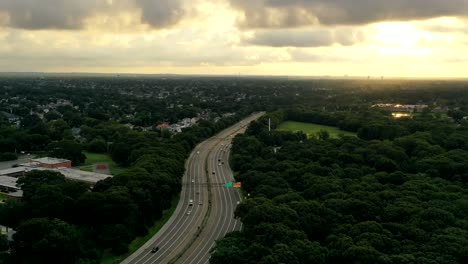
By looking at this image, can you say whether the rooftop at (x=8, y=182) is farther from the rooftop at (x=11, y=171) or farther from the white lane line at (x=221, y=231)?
the white lane line at (x=221, y=231)

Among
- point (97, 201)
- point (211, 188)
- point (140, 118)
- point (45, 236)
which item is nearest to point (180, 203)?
point (211, 188)

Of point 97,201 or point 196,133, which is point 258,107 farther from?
point 97,201

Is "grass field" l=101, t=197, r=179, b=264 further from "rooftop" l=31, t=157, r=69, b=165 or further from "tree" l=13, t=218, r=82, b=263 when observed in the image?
"rooftop" l=31, t=157, r=69, b=165

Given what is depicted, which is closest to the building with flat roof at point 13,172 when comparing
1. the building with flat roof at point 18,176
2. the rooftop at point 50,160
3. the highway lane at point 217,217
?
the building with flat roof at point 18,176

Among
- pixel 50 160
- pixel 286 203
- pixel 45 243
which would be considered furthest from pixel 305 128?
pixel 45 243

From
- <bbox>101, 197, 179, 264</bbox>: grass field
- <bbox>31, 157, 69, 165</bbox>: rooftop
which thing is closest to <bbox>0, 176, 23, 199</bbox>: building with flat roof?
<bbox>31, 157, 69, 165</bbox>: rooftop

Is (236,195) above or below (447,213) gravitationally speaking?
below
